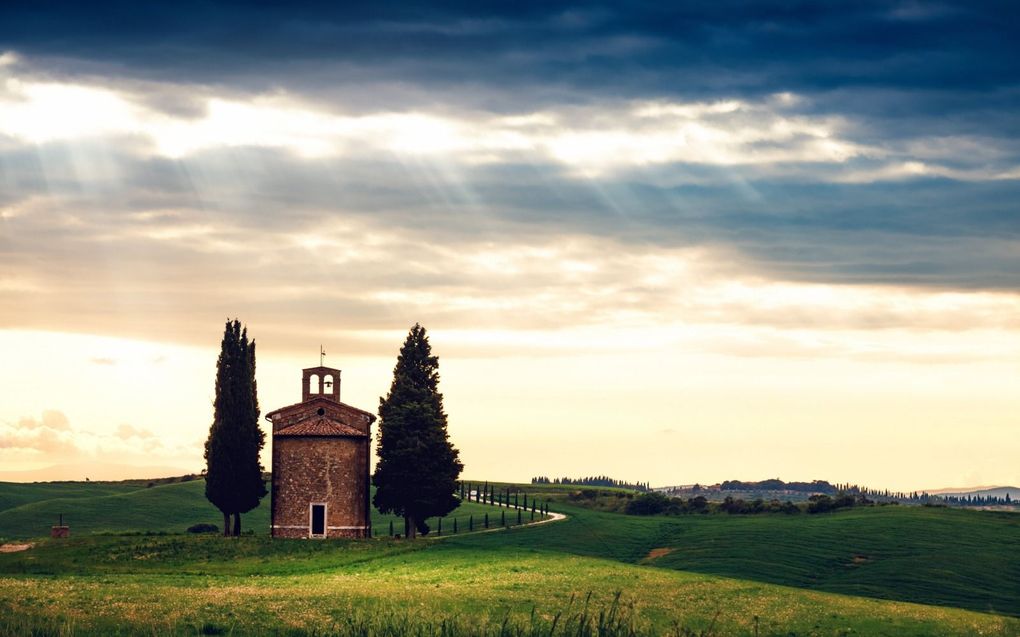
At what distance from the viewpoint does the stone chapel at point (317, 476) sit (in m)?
79.5

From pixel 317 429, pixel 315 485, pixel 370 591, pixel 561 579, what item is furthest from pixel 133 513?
pixel 370 591

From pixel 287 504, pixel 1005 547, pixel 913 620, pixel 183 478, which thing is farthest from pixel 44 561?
pixel 183 478

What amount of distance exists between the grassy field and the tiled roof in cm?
908

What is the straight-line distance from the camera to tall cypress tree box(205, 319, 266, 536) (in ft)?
262

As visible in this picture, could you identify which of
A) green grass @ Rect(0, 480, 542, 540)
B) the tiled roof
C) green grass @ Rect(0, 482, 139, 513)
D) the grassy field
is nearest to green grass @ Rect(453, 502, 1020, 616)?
the grassy field

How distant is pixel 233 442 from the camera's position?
8019 cm

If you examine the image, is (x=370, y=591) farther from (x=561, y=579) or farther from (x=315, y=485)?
(x=315, y=485)

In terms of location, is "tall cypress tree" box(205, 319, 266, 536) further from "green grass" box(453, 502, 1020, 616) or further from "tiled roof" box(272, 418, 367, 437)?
"green grass" box(453, 502, 1020, 616)

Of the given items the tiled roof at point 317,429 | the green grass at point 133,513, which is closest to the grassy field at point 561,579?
the tiled roof at point 317,429

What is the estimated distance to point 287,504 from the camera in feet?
261

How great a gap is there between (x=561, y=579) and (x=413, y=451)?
3101 cm

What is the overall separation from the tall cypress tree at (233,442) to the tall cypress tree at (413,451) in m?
9.28

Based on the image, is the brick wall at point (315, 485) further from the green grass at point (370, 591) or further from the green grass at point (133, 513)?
the green grass at point (133, 513)

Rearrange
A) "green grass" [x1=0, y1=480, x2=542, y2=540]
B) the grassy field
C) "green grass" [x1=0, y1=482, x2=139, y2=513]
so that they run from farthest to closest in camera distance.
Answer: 1. "green grass" [x1=0, y1=482, x2=139, y2=513]
2. "green grass" [x1=0, y1=480, x2=542, y2=540]
3. the grassy field
